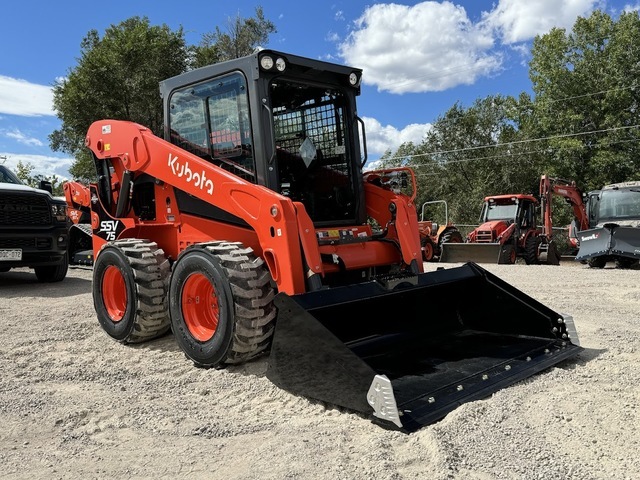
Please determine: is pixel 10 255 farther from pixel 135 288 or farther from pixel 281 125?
pixel 281 125

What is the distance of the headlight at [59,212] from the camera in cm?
996

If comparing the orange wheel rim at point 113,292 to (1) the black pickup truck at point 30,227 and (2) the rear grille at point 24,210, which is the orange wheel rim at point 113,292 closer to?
(1) the black pickup truck at point 30,227

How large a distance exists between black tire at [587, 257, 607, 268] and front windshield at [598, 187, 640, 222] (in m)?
1.56

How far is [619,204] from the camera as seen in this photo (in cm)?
1555

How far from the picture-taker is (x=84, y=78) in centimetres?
2245

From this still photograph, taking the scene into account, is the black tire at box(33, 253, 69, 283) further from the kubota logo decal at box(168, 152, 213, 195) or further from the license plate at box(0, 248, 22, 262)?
the kubota logo decal at box(168, 152, 213, 195)

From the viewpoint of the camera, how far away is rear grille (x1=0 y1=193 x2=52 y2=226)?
30.6 feet

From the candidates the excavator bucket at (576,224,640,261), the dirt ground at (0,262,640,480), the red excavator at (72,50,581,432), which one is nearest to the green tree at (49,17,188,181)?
the excavator bucket at (576,224,640,261)

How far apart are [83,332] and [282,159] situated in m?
2.88

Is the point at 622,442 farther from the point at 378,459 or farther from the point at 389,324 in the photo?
the point at 389,324

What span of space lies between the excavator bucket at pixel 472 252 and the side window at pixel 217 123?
41.5 ft

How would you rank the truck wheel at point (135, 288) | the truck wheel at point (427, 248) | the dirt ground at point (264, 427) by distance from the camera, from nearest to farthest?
the dirt ground at point (264, 427), the truck wheel at point (135, 288), the truck wheel at point (427, 248)

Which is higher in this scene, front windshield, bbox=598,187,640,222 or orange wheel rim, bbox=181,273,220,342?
front windshield, bbox=598,187,640,222

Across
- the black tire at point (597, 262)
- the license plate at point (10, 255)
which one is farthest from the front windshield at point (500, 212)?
the license plate at point (10, 255)
